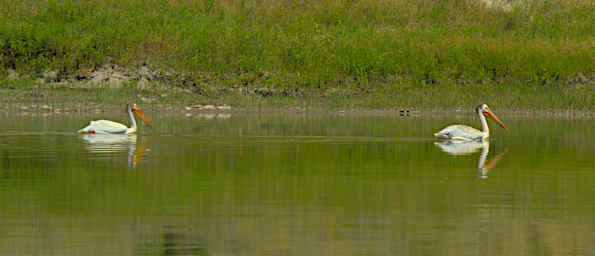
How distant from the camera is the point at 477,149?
73.3ft

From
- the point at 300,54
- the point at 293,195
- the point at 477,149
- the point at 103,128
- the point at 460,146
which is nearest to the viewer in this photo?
the point at 293,195

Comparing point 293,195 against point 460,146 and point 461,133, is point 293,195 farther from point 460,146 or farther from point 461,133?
point 461,133

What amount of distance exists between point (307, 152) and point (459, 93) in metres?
23.7

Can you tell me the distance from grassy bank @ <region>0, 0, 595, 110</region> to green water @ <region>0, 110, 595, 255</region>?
19905 mm

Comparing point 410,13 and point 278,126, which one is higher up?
point 410,13

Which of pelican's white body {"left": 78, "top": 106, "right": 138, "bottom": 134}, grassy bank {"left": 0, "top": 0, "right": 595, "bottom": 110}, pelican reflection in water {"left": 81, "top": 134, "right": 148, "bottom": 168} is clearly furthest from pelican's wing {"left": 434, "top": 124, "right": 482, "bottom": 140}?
grassy bank {"left": 0, "top": 0, "right": 595, "bottom": 110}

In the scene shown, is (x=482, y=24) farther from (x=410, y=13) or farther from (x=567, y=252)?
(x=567, y=252)

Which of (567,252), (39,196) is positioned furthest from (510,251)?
(39,196)

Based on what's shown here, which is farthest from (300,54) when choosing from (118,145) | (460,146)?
(118,145)

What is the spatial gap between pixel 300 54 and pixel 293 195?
34.7m

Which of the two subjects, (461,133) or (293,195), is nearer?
(293,195)

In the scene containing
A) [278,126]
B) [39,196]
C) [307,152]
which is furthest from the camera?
[278,126]

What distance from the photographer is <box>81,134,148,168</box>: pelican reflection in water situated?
20.2 metres

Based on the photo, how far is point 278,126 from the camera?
29.8m
